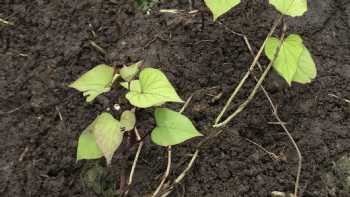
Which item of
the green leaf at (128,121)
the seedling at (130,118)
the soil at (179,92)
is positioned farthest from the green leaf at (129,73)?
the soil at (179,92)

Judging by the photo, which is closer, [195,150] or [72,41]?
[195,150]

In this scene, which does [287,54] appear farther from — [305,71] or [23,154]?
[23,154]

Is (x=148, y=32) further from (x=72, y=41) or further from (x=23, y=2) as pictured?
(x=23, y=2)

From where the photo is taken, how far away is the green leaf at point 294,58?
1476mm

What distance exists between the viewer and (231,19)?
1.77 meters

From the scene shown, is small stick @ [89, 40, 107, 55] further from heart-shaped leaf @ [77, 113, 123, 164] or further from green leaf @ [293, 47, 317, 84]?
green leaf @ [293, 47, 317, 84]

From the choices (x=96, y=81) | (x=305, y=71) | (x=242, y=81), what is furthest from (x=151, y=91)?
(x=305, y=71)

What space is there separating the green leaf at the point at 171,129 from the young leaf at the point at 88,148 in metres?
0.18

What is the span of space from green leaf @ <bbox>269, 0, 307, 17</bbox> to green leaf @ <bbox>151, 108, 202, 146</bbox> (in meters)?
0.52

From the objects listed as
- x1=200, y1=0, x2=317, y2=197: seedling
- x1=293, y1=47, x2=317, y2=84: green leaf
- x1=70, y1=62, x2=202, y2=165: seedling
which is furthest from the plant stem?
x1=70, y1=62, x2=202, y2=165: seedling

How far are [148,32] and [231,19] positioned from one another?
1.14ft

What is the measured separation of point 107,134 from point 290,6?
0.78m

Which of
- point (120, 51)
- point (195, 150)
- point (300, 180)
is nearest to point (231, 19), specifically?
point (120, 51)

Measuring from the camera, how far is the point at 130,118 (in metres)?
1.32
